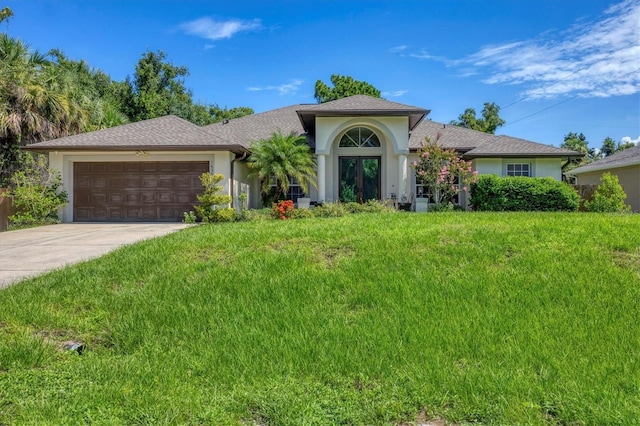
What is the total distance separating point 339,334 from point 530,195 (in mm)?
13590

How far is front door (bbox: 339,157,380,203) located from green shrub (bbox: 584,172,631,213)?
858 centimetres

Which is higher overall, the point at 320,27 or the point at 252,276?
the point at 320,27

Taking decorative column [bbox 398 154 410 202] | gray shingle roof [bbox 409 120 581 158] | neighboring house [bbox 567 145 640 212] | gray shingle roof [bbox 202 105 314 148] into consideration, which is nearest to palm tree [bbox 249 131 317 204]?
gray shingle roof [bbox 202 105 314 148]

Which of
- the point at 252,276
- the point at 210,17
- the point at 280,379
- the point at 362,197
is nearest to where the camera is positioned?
the point at 280,379

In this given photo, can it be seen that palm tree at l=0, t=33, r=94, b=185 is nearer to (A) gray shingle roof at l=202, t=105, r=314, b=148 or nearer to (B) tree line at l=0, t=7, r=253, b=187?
(B) tree line at l=0, t=7, r=253, b=187

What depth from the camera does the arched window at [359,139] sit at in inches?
724

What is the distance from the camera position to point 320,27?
1664 cm

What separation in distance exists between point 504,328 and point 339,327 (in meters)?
1.70

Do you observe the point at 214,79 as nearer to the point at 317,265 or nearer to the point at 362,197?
the point at 362,197

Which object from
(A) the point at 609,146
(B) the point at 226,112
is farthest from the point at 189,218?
(A) the point at 609,146

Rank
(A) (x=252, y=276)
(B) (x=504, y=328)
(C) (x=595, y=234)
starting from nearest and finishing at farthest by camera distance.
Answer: (B) (x=504, y=328), (A) (x=252, y=276), (C) (x=595, y=234)

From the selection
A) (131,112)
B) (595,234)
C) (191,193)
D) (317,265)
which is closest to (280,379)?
(317,265)

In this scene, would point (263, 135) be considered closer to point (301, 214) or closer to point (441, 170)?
point (301, 214)

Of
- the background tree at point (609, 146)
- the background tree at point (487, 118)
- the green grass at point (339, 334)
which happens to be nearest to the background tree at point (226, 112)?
the background tree at point (487, 118)
